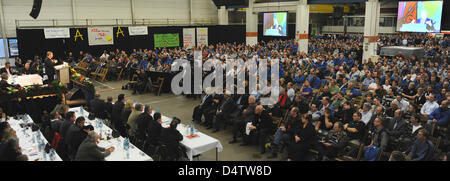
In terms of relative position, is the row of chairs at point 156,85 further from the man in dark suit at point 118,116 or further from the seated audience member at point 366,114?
the seated audience member at point 366,114

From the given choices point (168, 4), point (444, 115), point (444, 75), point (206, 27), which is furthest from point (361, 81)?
point (168, 4)

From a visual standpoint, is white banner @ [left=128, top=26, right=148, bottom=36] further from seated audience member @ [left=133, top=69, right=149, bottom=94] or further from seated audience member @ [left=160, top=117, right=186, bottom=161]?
seated audience member @ [left=160, top=117, right=186, bottom=161]

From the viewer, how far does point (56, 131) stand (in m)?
5.93

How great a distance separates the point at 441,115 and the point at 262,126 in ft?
12.2

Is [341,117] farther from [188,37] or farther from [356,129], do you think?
[188,37]

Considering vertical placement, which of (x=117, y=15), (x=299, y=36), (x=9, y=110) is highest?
(x=117, y=15)

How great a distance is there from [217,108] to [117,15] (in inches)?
585

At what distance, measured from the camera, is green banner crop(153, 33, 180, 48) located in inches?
827

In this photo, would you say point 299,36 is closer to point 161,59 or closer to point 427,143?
point 161,59

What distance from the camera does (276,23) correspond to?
69.7 feet

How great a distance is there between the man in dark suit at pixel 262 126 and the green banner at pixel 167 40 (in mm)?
15505

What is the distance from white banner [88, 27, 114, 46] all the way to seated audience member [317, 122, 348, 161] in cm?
1589

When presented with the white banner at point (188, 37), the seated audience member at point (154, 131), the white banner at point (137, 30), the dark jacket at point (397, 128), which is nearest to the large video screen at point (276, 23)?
the white banner at point (188, 37)

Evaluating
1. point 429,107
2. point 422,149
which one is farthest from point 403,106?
point 422,149
